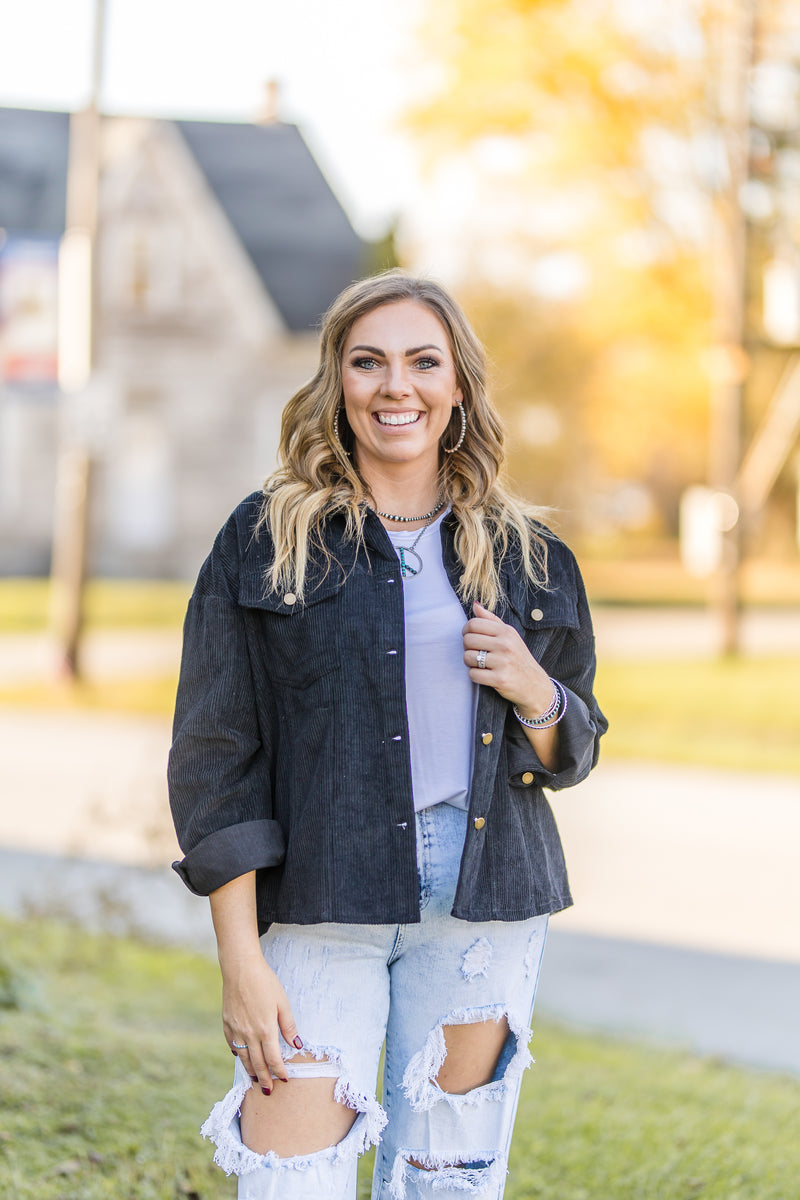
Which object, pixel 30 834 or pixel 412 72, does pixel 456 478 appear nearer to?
pixel 30 834

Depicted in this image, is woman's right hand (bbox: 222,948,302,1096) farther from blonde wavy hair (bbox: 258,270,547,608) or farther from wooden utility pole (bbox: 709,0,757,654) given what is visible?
wooden utility pole (bbox: 709,0,757,654)

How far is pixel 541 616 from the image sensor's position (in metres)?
2.20

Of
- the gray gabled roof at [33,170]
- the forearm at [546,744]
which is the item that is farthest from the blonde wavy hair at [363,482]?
the gray gabled roof at [33,170]

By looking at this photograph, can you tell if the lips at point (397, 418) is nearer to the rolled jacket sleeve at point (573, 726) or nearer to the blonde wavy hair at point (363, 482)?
the blonde wavy hair at point (363, 482)

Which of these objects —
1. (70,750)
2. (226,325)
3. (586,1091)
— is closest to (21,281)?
(70,750)

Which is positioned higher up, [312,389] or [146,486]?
[146,486]

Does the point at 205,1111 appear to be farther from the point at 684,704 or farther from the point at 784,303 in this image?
the point at 784,303

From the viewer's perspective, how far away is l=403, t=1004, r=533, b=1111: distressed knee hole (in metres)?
2.09

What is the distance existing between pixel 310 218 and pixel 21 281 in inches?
383

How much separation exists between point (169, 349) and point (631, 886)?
58.5ft

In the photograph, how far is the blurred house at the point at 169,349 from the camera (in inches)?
870

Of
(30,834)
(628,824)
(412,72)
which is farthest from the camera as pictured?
(412,72)

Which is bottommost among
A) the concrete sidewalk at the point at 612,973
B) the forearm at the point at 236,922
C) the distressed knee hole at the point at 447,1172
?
the concrete sidewalk at the point at 612,973

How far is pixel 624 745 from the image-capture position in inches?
375
